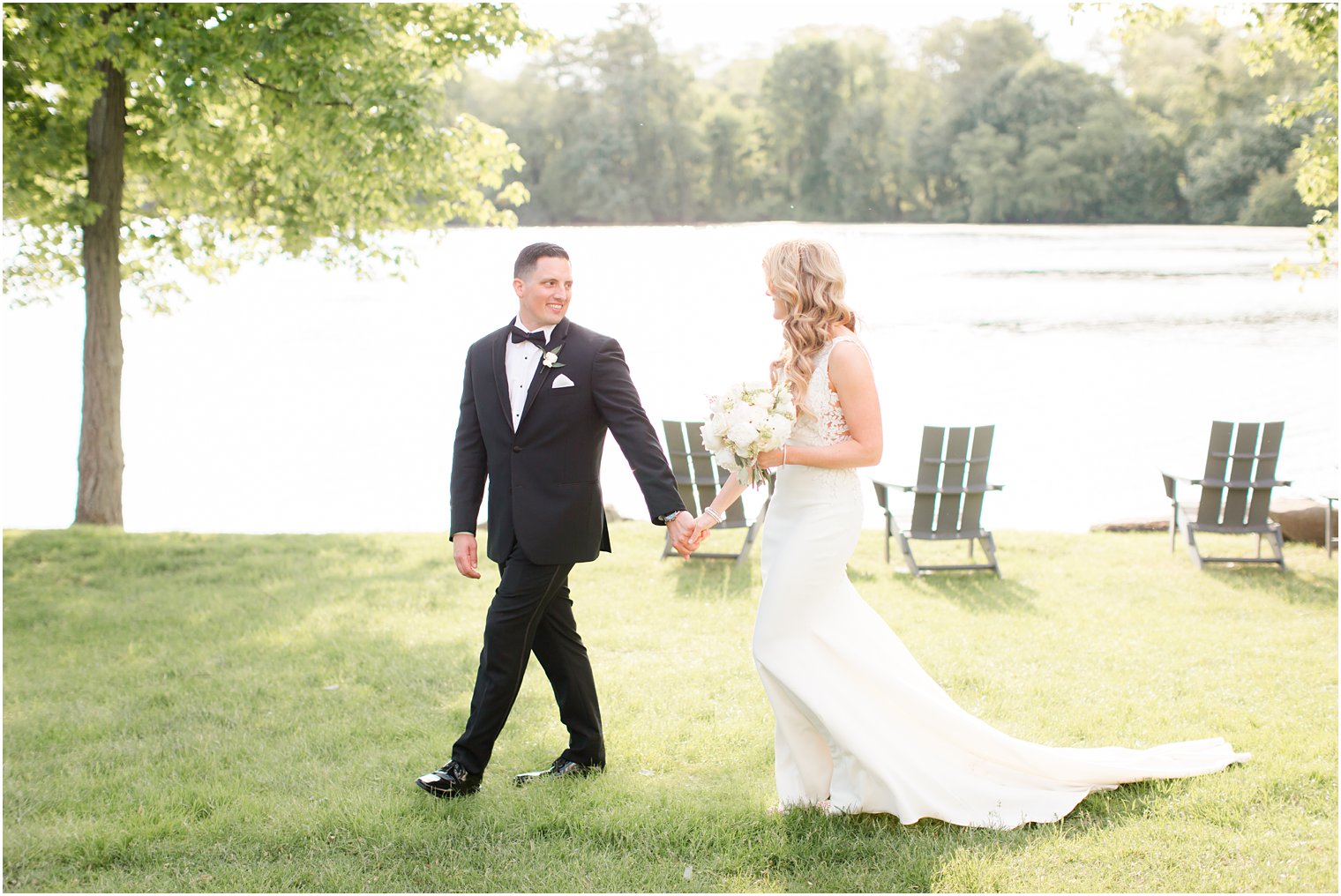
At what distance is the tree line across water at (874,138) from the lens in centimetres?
4734

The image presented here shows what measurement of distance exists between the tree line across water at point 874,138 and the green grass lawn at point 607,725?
39.6m

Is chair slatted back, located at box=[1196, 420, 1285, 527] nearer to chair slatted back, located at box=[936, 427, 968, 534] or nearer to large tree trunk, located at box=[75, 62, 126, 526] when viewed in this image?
chair slatted back, located at box=[936, 427, 968, 534]

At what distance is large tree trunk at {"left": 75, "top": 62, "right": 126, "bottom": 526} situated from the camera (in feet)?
36.7

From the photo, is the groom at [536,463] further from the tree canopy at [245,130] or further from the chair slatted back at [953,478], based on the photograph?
the tree canopy at [245,130]

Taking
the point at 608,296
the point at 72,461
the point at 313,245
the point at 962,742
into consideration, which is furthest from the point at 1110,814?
the point at 608,296

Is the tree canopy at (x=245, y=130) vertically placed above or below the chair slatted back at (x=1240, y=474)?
above

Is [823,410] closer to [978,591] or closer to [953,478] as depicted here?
[978,591]

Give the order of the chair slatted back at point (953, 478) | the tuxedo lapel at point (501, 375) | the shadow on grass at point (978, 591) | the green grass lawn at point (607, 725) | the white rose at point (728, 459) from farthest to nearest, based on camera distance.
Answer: the chair slatted back at point (953, 478)
the shadow on grass at point (978, 591)
the tuxedo lapel at point (501, 375)
the white rose at point (728, 459)
the green grass lawn at point (607, 725)

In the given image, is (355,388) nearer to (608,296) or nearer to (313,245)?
(313,245)

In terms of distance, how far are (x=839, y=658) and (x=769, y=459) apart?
798 millimetres

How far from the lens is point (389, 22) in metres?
11.3

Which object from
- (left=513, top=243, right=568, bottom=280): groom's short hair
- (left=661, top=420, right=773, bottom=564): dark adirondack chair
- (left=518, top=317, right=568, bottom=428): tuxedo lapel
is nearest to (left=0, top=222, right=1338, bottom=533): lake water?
(left=518, top=317, right=568, bottom=428): tuxedo lapel

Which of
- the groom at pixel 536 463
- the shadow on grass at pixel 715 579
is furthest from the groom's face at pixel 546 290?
the shadow on grass at pixel 715 579

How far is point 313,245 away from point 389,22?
275 cm
